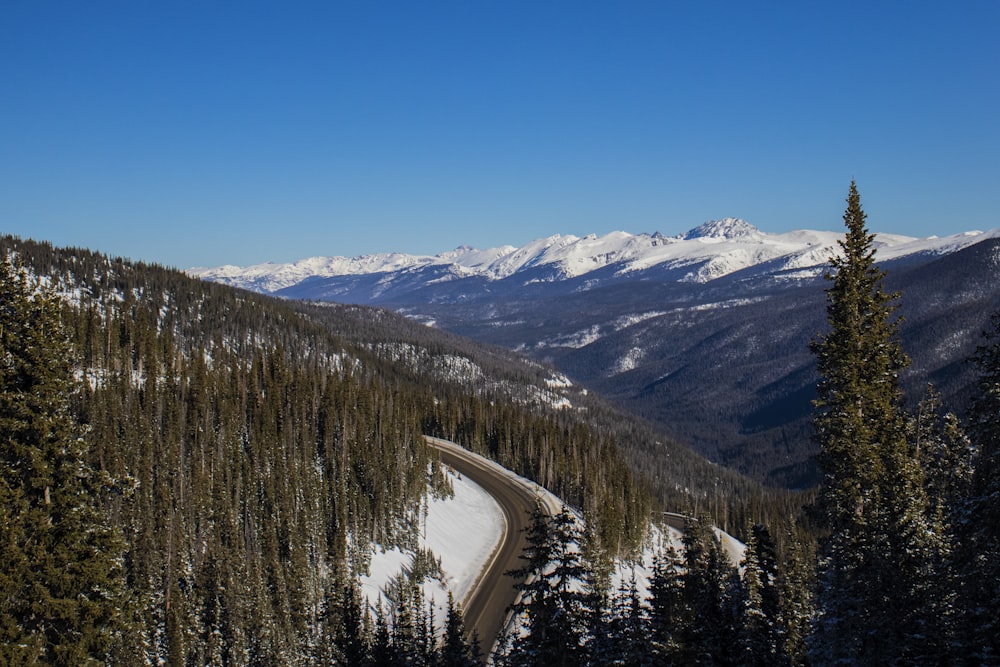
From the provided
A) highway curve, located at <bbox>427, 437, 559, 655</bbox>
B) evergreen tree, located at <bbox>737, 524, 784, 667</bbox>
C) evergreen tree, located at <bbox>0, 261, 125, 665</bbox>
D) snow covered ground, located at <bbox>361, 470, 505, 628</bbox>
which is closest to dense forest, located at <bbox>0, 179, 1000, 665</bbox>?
evergreen tree, located at <bbox>0, 261, 125, 665</bbox>

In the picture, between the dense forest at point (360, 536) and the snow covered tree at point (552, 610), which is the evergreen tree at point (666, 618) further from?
the snow covered tree at point (552, 610)

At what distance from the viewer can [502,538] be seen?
→ 79.0 metres

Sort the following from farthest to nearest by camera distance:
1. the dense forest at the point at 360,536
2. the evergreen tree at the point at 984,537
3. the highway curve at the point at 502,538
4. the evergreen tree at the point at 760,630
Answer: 1. the highway curve at the point at 502,538
2. the evergreen tree at the point at 760,630
3. the dense forest at the point at 360,536
4. the evergreen tree at the point at 984,537

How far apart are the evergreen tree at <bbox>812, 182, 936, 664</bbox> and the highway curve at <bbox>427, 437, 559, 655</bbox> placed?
2077 centimetres

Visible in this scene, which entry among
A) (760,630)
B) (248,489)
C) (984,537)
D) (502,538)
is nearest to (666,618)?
(760,630)

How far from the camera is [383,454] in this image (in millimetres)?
80750

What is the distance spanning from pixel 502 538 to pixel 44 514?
61.8m

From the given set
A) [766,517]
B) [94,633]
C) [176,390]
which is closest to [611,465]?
[766,517]

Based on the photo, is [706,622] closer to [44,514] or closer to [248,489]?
[44,514]

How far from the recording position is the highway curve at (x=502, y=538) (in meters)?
58.2

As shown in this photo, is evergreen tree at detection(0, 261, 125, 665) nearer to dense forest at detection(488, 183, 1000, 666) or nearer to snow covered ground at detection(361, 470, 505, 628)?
dense forest at detection(488, 183, 1000, 666)

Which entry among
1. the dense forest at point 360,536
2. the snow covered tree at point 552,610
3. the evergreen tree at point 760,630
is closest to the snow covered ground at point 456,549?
the dense forest at point 360,536

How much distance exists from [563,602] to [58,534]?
57.0 ft

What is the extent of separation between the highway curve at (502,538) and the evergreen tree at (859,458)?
20773mm
